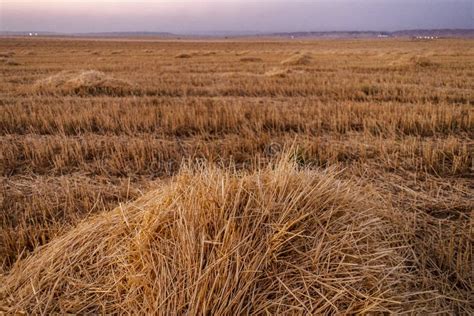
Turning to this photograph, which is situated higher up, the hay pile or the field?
the hay pile

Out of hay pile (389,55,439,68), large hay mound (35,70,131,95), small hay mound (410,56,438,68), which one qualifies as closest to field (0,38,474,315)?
large hay mound (35,70,131,95)

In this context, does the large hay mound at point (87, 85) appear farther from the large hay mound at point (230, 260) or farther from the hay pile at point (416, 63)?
the hay pile at point (416, 63)

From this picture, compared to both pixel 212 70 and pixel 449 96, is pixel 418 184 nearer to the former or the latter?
pixel 449 96

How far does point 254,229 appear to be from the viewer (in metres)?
2.30

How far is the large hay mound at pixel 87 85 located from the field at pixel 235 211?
3.20m

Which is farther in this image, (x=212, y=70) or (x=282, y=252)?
(x=212, y=70)

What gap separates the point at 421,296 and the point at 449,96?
8965 mm

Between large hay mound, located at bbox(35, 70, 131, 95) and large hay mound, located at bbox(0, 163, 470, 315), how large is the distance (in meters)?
8.68

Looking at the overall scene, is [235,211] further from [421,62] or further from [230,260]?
[421,62]

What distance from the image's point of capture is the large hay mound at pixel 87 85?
10.6 metres

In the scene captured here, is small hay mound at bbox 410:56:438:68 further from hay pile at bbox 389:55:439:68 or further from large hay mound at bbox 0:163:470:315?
large hay mound at bbox 0:163:470:315

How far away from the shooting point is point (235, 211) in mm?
2383

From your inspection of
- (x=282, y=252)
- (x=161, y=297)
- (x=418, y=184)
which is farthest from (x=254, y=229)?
(x=418, y=184)

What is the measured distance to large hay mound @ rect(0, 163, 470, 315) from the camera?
2.09 meters
